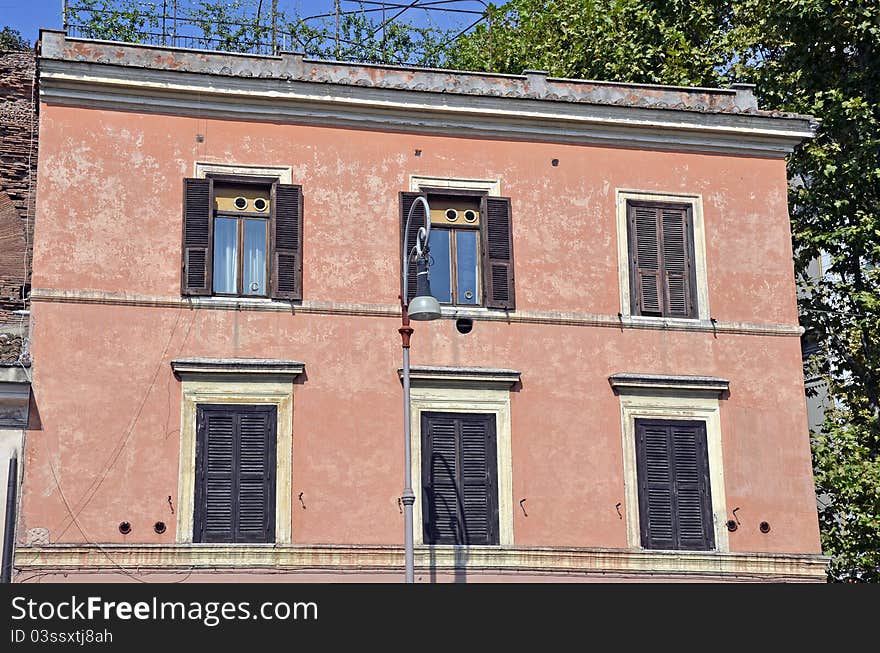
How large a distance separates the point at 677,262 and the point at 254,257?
6.58m

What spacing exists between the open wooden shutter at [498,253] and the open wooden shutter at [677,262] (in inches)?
97.8

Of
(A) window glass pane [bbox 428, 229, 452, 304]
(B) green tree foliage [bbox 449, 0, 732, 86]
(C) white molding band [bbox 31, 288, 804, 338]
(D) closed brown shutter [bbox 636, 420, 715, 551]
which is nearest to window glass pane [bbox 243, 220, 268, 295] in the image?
(C) white molding band [bbox 31, 288, 804, 338]

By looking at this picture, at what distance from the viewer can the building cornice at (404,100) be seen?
22.7m

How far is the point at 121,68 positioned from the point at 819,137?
13962 mm

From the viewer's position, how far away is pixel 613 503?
22672 millimetres

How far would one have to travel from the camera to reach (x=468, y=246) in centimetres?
2350

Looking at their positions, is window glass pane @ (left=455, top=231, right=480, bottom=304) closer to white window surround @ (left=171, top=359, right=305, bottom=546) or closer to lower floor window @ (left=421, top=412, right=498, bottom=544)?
lower floor window @ (left=421, top=412, right=498, bottom=544)

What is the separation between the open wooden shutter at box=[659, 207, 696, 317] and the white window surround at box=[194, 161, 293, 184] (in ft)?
19.5

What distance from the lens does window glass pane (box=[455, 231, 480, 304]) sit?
915 inches

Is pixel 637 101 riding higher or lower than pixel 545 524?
higher

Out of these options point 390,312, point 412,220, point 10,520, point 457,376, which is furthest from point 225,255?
point 10,520

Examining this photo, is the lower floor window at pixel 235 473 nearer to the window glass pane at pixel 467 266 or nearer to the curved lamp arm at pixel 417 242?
the curved lamp arm at pixel 417 242

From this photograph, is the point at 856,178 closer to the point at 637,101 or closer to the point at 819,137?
the point at 819,137
